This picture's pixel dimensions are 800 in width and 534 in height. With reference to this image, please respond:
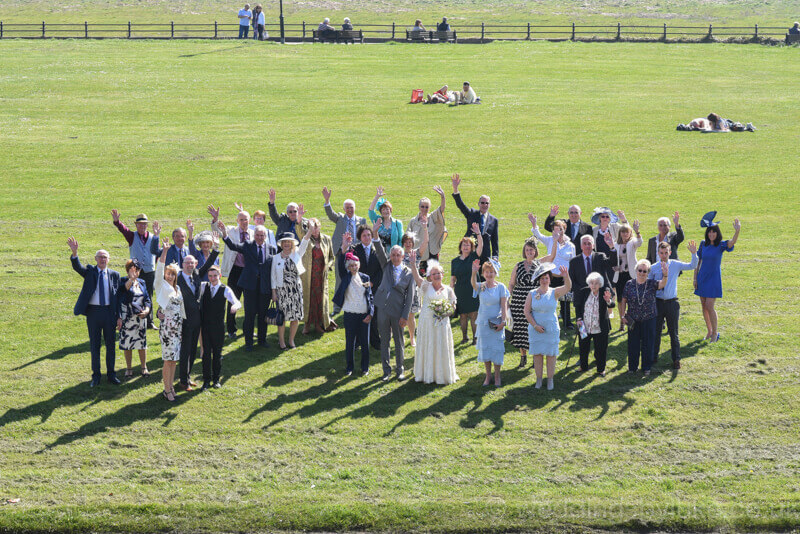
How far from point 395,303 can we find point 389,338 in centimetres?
52

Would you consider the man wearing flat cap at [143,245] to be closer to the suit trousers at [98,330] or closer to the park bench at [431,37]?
the suit trousers at [98,330]

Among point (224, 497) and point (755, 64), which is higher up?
point (755, 64)

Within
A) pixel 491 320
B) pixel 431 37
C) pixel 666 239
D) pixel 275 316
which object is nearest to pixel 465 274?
pixel 491 320

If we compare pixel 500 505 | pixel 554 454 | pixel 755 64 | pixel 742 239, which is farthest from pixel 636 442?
pixel 755 64

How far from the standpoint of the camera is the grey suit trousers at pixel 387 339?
13703mm

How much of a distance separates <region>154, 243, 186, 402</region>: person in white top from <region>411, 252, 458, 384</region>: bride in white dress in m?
3.35

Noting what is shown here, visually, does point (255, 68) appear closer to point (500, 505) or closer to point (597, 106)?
point (597, 106)

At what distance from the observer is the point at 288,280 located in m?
14.8

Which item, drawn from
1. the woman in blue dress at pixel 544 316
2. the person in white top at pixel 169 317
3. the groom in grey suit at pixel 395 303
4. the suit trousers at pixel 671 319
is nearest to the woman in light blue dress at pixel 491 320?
the woman in blue dress at pixel 544 316

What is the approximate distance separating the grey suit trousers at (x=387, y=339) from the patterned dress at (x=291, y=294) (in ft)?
5.67

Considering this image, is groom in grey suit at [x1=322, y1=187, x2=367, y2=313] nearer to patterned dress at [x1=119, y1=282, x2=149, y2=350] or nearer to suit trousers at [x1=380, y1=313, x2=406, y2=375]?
suit trousers at [x1=380, y1=313, x2=406, y2=375]

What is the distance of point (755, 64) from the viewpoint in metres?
48.1

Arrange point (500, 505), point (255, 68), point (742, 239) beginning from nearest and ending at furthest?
1. point (500, 505)
2. point (742, 239)
3. point (255, 68)

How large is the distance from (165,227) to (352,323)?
31.9 feet
